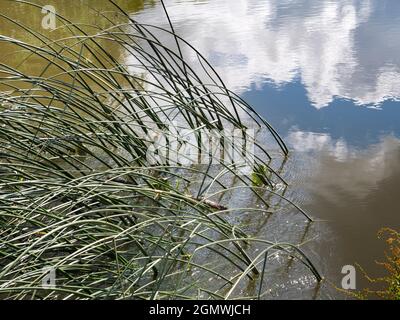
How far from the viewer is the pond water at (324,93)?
2.54 meters

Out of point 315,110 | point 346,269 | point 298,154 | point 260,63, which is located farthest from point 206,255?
point 260,63

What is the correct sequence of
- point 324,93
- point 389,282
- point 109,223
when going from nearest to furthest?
point 109,223 → point 389,282 → point 324,93

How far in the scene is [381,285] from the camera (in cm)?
215

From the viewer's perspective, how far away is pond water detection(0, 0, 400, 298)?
8.32 feet

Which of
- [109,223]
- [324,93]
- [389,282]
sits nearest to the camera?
[109,223]

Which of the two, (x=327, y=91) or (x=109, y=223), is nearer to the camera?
(x=109, y=223)

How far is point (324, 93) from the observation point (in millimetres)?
3865

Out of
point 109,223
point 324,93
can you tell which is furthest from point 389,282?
point 324,93

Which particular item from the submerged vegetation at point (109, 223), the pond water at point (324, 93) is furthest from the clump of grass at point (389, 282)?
the submerged vegetation at point (109, 223)

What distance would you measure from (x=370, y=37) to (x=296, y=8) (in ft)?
4.30

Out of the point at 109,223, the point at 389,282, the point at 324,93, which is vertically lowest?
the point at 389,282

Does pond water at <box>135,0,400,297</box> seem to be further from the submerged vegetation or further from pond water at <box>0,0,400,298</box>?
the submerged vegetation

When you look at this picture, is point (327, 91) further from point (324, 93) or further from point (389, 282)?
point (389, 282)

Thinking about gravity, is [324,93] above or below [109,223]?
below
